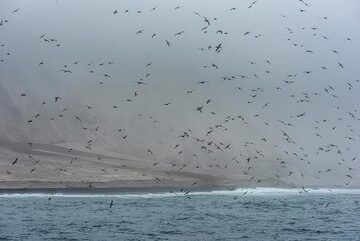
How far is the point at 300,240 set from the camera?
79625mm

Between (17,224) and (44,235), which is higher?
(44,235)

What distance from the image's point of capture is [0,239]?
7731 centimetres

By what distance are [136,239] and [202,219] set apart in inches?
1354

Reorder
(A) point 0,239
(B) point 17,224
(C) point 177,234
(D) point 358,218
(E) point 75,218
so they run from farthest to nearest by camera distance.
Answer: (D) point 358,218 < (E) point 75,218 < (B) point 17,224 < (C) point 177,234 < (A) point 0,239

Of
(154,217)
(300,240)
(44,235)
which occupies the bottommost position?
(154,217)

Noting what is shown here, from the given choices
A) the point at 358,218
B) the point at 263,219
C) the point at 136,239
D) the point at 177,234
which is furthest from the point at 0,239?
the point at 358,218

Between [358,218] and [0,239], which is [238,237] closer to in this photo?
[0,239]

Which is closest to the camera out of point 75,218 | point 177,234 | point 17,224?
point 177,234

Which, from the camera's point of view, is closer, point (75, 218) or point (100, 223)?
point (100, 223)

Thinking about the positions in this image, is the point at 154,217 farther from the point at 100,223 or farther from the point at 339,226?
the point at 339,226

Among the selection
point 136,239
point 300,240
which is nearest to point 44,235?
point 136,239

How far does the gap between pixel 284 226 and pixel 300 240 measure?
19.0 meters

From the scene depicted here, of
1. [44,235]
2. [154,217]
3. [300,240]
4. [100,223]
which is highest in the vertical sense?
[300,240]

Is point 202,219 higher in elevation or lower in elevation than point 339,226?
lower
